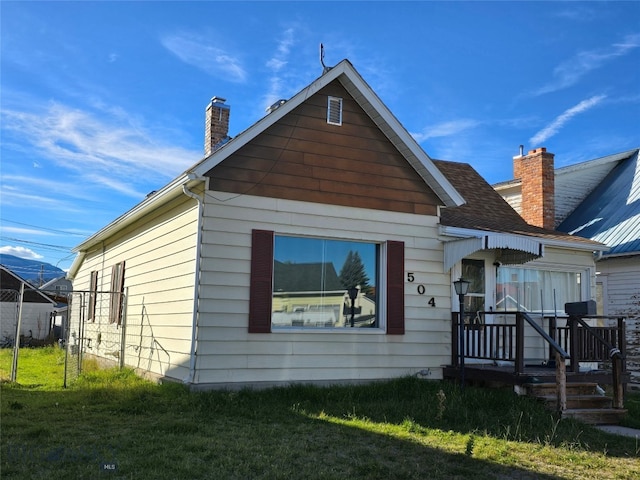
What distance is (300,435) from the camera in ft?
23.0

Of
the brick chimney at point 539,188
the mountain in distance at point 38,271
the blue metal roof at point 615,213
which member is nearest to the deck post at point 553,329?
the brick chimney at point 539,188

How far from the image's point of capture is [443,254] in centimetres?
1099

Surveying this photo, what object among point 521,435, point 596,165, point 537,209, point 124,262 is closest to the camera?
Result: point 521,435

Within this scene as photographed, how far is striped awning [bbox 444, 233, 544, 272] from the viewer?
10297 mm

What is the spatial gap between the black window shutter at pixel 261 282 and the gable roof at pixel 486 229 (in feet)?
11.3

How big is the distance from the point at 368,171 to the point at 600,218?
10806 millimetres

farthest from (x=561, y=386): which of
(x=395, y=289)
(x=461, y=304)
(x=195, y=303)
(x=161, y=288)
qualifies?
(x=161, y=288)

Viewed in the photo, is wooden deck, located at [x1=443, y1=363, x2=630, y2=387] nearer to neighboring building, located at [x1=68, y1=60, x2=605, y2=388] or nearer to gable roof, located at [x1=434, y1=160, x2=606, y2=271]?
neighboring building, located at [x1=68, y1=60, x2=605, y2=388]

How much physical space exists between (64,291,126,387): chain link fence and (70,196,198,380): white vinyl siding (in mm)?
179

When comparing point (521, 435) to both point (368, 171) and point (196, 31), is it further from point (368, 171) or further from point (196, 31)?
point (196, 31)

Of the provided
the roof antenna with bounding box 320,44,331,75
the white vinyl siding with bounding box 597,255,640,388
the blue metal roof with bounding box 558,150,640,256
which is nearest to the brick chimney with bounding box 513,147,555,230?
the blue metal roof with bounding box 558,150,640,256

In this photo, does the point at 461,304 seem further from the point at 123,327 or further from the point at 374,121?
the point at 123,327

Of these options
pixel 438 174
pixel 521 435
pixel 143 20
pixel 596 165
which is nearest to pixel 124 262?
pixel 143 20

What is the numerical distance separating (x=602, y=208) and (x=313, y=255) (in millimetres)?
12496
